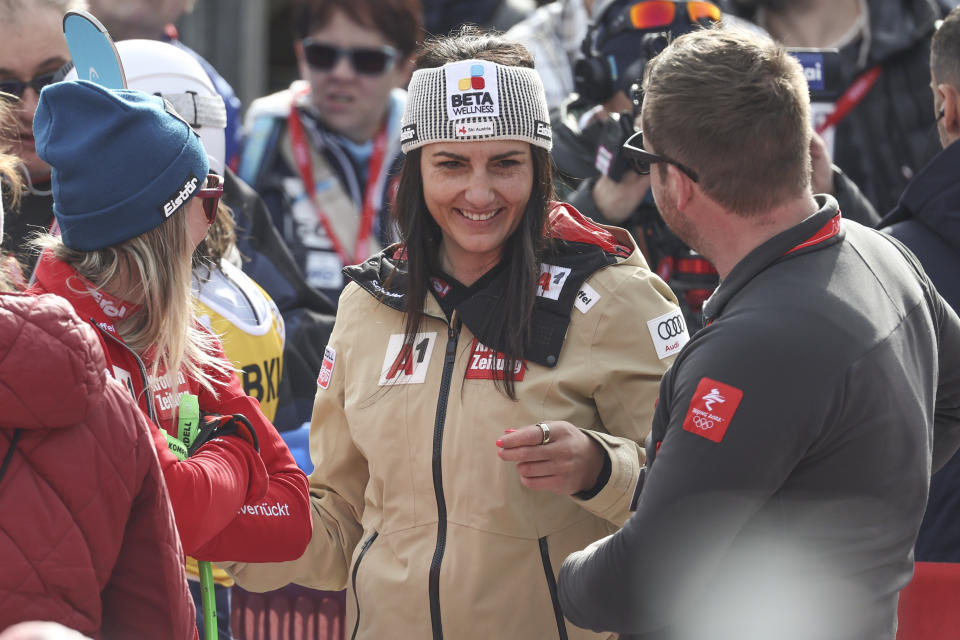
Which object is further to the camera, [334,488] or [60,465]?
[334,488]

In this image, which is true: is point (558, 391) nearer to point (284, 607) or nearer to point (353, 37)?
point (284, 607)

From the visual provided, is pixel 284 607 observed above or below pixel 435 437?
below

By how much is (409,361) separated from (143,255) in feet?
2.23

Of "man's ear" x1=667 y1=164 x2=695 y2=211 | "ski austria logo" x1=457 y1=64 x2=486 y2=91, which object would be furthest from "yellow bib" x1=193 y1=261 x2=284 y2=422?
"man's ear" x1=667 y1=164 x2=695 y2=211

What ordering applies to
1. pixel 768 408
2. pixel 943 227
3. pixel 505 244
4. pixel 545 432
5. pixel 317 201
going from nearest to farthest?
pixel 768 408, pixel 545 432, pixel 505 244, pixel 943 227, pixel 317 201

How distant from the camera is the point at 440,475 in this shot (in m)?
2.61

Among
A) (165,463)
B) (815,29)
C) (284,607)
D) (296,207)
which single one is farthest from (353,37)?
(165,463)

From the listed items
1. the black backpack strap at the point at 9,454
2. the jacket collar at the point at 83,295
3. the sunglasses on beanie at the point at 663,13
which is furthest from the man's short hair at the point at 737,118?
the sunglasses on beanie at the point at 663,13

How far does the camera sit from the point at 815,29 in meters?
4.89

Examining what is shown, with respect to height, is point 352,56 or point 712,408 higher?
point 712,408

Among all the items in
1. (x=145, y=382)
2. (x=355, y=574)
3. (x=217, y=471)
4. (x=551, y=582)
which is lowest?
(x=355, y=574)

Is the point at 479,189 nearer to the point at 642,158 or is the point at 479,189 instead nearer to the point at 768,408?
the point at 642,158

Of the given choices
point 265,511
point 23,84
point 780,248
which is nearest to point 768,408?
point 780,248

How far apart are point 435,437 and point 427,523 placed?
0.19 m
